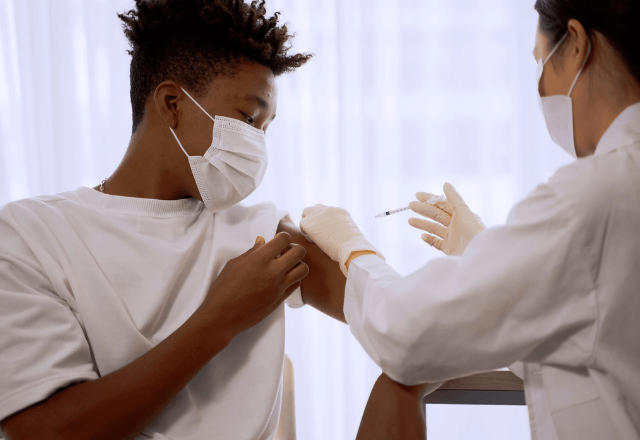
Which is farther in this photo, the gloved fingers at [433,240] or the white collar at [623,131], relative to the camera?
the gloved fingers at [433,240]

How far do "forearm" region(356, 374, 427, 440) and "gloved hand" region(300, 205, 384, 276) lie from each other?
30cm

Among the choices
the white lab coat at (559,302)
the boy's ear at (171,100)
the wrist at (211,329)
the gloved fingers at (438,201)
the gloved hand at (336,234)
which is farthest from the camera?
the gloved fingers at (438,201)

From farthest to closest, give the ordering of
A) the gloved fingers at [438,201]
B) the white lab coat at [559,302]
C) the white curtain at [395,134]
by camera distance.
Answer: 1. the white curtain at [395,134]
2. the gloved fingers at [438,201]
3. the white lab coat at [559,302]

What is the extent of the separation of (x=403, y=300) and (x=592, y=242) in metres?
0.32

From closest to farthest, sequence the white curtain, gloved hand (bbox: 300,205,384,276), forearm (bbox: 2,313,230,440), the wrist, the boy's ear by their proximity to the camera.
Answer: forearm (bbox: 2,313,230,440)
the wrist
gloved hand (bbox: 300,205,384,276)
the boy's ear
the white curtain

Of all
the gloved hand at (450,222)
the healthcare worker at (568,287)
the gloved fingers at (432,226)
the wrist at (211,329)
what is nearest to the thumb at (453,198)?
the gloved hand at (450,222)

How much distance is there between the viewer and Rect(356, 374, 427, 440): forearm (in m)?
0.91

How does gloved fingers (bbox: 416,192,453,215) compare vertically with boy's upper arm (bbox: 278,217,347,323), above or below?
above

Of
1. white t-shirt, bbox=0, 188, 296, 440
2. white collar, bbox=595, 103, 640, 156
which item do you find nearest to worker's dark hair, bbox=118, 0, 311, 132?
white t-shirt, bbox=0, 188, 296, 440

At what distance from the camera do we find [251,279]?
1037 millimetres

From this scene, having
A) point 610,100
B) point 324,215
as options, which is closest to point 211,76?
point 324,215

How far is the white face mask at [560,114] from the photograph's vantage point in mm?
931

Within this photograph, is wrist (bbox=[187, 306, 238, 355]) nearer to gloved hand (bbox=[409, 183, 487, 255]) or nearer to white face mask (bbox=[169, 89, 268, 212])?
white face mask (bbox=[169, 89, 268, 212])

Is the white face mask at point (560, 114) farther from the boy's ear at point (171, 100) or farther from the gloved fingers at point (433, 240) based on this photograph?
the boy's ear at point (171, 100)
